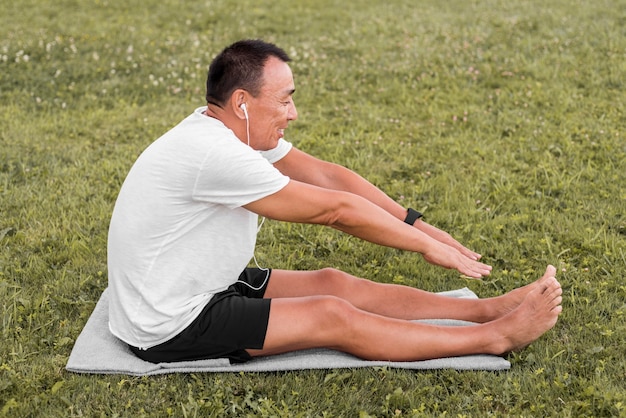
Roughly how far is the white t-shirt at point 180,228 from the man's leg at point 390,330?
0.38 metres

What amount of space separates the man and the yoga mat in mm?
43

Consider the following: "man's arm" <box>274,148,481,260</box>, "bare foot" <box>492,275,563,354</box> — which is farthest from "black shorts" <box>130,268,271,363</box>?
"bare foot" <box>492,275,563,354</box>

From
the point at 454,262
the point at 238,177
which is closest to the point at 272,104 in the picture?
the point at 238,177

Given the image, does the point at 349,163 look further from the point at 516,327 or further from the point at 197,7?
the point at 197,7

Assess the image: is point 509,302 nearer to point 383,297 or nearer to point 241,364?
point 383,297

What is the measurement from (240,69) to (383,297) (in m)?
1.51

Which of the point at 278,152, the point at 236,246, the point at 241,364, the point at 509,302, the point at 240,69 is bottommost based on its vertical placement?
the point at 241,364

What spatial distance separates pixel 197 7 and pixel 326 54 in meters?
2.85

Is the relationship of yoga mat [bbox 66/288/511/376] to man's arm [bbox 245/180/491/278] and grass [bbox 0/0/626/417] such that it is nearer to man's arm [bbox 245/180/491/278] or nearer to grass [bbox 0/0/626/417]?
grass [bbox 0/0/626/417]

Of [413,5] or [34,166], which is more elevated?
[413,5]

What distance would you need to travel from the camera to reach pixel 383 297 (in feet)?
14.4

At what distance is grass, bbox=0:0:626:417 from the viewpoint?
388 cm

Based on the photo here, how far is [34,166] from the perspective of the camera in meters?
6.72

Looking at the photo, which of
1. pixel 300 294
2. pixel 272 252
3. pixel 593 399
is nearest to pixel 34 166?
pixel 272 252
